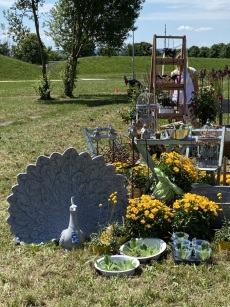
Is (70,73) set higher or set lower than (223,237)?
higher

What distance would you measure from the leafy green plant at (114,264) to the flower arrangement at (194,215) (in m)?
0.73

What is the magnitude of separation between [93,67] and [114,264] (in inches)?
1804

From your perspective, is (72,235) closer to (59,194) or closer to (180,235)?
(59,194)

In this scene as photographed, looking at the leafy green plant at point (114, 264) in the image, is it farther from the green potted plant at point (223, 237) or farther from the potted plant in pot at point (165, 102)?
the potted plant in pot at point (165, 102)

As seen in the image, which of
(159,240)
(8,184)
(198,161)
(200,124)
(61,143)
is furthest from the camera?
(61,143)

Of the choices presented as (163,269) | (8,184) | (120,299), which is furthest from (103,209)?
(8,184)

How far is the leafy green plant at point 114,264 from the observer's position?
4262 mm

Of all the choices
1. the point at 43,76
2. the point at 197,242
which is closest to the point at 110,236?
the point at 197,242

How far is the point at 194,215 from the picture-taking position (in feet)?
15.5

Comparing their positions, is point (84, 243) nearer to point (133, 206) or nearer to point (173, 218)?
point (133, 206)

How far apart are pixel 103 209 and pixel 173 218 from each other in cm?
77

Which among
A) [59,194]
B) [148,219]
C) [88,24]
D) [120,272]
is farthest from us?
[88,24]

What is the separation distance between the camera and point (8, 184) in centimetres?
730

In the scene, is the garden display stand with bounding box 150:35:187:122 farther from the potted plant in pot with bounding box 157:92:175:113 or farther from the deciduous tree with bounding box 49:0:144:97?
the deciduous tree with bounding box 49:0:144:97
